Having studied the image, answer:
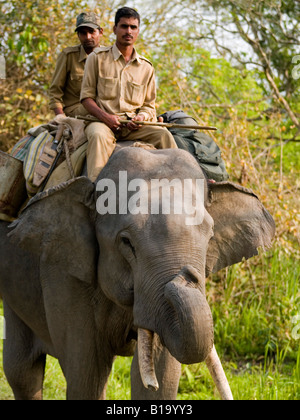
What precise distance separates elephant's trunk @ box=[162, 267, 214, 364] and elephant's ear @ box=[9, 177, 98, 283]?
0.75 m

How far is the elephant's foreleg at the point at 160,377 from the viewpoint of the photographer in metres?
3.84

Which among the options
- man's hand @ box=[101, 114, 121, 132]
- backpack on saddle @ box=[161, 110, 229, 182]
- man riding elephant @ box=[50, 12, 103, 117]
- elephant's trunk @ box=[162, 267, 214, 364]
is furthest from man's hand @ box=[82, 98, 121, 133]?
elephant's trunk @ box=[162, 267, 214, 364]

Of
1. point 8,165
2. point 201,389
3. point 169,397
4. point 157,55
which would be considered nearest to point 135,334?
point 169,397

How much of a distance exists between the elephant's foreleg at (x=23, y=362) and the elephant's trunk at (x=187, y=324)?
2179 millimetres

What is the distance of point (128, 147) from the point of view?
3744mm

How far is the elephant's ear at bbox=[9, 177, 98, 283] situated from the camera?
3701 millimetres

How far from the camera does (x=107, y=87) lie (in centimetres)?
420

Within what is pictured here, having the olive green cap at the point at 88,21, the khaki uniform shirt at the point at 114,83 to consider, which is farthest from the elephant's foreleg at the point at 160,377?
the olive green cap at the point at 88,21

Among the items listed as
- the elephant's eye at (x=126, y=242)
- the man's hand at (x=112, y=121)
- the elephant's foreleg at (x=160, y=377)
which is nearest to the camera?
the elephant's eye at (x=126, y=242)

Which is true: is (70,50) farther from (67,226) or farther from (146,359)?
(146,359)

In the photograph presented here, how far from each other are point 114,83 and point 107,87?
44mm

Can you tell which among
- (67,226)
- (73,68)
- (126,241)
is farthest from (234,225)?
(73,68)

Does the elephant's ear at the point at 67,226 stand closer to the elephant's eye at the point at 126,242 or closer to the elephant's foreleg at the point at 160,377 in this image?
the elephant's eye at the point at 126,242

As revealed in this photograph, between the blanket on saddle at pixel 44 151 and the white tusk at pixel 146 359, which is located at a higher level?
the blanket on saddle at pixel 44 151
